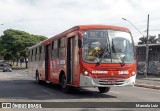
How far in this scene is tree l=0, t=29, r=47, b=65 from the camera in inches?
3568

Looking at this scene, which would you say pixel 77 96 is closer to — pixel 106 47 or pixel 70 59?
pixel 70 59

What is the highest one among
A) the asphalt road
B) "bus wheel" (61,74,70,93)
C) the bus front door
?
the bus front door

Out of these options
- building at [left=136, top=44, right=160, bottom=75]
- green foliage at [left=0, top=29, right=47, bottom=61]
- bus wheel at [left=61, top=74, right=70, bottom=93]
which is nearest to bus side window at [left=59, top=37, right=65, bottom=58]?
bus wheel at [left=61, top=74, right=70, bottom=93]

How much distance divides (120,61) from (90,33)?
6.07 ft

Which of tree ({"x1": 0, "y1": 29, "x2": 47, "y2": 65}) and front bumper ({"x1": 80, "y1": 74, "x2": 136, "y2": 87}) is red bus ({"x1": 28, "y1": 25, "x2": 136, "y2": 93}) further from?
tree ({"x1": 0, "y1": 29, "x2": 47, "y2": 65})

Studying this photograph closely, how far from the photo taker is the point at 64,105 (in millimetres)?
13992

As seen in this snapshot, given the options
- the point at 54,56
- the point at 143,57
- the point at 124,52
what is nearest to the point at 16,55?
the point at 143,57

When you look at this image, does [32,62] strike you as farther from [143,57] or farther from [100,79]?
[143,57]

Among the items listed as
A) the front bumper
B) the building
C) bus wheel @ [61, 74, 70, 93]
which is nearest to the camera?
the front bumper

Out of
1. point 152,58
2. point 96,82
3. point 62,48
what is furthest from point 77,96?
point 152,58

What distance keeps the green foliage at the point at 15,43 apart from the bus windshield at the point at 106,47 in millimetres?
73384

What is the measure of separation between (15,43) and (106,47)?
76377mm

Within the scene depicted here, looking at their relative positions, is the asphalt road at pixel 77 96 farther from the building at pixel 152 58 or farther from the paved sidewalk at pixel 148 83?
the building at pixel 152 58

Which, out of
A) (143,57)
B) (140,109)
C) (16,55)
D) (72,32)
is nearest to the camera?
(140,109)
